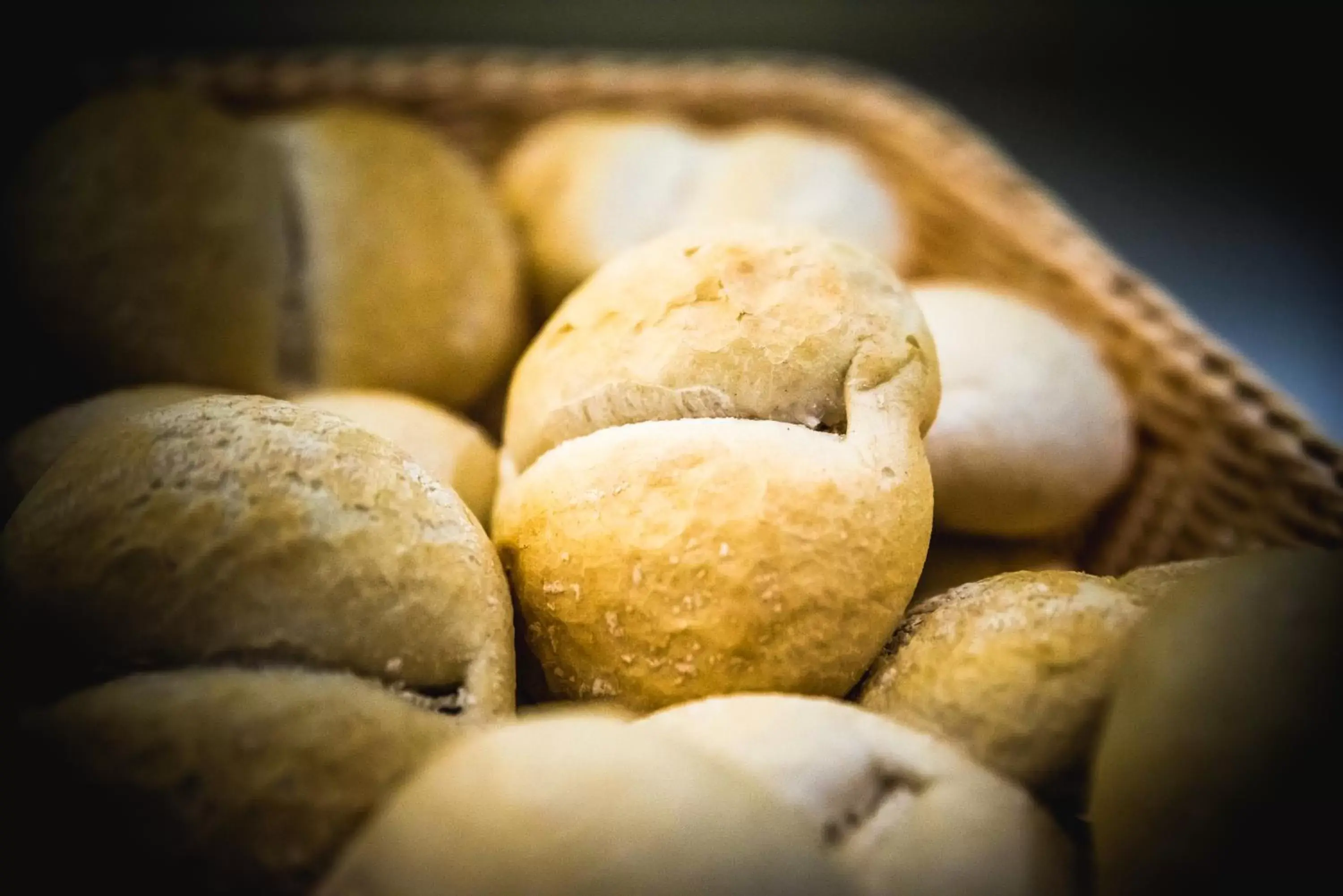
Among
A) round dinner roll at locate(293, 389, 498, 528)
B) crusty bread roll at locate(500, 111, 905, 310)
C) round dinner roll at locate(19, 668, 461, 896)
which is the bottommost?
round dinner roll at locate(19, 668, 461, 896)

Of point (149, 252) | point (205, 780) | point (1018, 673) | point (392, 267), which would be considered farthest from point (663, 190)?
point (205, 780)

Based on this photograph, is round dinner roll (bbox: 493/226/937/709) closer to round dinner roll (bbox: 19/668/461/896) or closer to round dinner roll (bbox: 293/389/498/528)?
round dinner roll (bbox: 293/389/498/528)

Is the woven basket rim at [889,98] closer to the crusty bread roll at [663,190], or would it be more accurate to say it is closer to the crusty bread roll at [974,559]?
the crusty bread roll at [663,190]

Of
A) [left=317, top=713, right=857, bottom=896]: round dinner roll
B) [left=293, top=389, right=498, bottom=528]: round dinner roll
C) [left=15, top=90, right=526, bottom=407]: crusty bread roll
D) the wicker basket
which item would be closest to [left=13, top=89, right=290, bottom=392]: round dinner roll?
[left=15, top=90, right=526, bottom=407]: crusty bread roll

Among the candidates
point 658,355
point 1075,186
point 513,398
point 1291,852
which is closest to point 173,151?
point 513,398

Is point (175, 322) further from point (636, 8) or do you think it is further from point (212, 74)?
point (636, 8)

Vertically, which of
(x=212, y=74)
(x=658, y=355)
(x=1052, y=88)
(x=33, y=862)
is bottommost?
(x=33, y=862)
